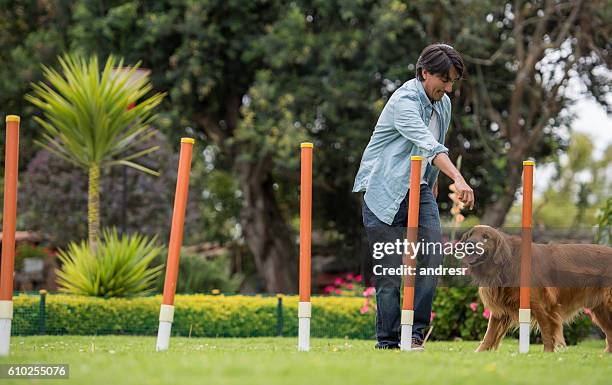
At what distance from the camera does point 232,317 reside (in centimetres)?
1056

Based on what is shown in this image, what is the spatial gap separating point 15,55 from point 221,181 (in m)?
7.70

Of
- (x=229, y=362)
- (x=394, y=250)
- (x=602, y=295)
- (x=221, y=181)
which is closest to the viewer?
(x=229, y=362)

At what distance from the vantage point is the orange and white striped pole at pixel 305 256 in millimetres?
5367

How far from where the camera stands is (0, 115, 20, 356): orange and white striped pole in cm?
492

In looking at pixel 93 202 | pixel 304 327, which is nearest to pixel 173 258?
pixel 304 327

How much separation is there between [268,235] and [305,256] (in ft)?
45.9

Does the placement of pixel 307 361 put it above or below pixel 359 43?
below

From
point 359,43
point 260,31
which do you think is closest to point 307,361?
point 359,43

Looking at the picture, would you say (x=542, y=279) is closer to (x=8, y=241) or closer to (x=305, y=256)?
Result: (x=305, y=256)

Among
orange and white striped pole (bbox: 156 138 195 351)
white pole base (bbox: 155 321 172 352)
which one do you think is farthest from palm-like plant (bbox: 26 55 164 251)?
white pole base (bbox: 155 321 172 352)

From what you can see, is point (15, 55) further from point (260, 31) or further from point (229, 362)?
point (229, 362)

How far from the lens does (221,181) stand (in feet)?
79.0

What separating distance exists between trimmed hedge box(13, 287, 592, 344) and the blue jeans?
383cm

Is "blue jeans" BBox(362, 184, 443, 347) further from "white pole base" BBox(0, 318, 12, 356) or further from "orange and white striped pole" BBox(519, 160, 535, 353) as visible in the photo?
"white pole base" BBox(0, 318, 12, 356)
